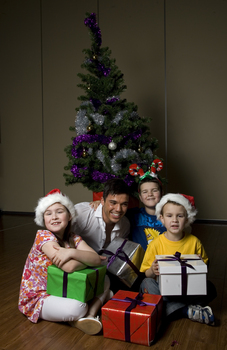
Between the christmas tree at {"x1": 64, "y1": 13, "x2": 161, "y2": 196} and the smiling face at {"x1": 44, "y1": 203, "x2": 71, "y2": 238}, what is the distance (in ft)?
3.81

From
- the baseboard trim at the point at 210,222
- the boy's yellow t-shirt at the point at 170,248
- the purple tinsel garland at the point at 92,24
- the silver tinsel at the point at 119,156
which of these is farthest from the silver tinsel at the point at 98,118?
the baseboard trim at the point at 210,222

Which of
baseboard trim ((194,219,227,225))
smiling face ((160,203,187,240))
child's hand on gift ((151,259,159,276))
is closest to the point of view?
child's hand on gift ((151,259,159,276))

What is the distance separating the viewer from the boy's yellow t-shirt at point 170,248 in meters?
2.07

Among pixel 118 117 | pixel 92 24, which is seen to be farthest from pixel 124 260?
pixel 92 24

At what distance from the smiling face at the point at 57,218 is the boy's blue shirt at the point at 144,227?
2.43 feet

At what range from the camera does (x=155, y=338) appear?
1.76 metres

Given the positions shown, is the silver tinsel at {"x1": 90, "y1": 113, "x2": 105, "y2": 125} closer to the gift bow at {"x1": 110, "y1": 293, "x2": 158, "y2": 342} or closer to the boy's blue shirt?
the boy's blue shirt

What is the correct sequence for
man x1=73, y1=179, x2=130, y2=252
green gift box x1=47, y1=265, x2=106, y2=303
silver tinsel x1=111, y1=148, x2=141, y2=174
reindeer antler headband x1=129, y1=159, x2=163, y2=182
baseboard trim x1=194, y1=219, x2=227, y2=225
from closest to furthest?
green gift box x1=47, y1=265, x2=106, y2=303 → man x1=73, y1=179, x2=130, y2=252 → reindeer antler headband x1=129, y1=159, x2=163, y2=182 → silver tinsel x1=111, y1=148, x2=141, y2=174 → baseboard trim x1=194, y1=219, x2=227, y2=225

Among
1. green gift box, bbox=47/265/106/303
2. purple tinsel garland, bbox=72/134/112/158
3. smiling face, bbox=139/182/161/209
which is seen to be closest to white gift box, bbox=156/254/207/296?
green gift box, bbox=47/265/106/303

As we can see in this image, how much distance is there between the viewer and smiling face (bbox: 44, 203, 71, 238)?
205cm

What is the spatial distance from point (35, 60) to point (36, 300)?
522 cm

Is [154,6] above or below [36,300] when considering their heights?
above

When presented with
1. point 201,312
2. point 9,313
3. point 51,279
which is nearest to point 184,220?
point 201,312

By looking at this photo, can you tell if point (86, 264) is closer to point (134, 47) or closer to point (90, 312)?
point (90, 312)
